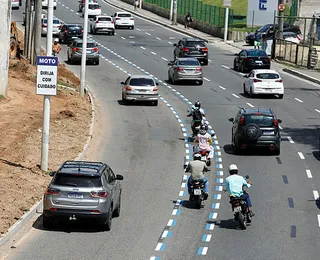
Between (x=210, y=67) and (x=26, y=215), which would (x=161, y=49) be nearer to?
(x=210, y=67)

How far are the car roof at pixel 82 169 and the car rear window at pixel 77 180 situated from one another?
89mm

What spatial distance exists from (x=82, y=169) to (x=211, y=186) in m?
7.85

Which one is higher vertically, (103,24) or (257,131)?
(257,131)

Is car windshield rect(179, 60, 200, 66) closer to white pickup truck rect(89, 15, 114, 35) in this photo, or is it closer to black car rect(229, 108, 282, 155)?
black car rect(229, 108, 282, 155)

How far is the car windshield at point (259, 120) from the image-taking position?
123 ft

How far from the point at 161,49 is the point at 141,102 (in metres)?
25.5

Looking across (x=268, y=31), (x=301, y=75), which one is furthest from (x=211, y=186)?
(x=268, y=31)

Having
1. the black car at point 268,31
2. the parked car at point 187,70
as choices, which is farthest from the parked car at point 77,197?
the black car at point 268,31

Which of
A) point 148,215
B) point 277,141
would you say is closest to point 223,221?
point 148,215

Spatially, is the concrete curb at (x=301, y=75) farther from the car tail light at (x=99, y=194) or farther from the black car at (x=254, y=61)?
the car tail light at (x=99, y=194)

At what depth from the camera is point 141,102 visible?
5212cm

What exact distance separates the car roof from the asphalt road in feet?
5.28

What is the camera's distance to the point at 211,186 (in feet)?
104

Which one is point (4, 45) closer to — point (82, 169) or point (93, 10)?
point (82, 169)
